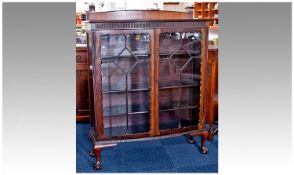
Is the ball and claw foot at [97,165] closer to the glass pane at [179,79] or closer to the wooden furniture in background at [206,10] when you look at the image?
the glass pane at [179,79]

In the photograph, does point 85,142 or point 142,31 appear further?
point 85,142

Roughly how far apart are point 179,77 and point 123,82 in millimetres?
349

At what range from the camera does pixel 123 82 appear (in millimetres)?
2006

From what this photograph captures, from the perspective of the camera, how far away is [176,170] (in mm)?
2012

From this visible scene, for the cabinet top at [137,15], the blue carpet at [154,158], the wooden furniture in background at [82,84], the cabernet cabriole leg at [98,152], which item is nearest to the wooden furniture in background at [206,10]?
the wooden furniture in background at [82,84]

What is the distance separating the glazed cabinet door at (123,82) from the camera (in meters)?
1.87

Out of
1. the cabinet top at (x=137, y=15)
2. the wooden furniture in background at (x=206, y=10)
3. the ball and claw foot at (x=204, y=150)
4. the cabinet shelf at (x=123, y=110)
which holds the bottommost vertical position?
the ball and claw foot at (x=204, y=150)

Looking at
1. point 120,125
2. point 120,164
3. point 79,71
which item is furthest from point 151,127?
point 79,71

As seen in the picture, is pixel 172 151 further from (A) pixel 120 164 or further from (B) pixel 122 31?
(B) pixel 122 31

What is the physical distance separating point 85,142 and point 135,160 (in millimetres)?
493

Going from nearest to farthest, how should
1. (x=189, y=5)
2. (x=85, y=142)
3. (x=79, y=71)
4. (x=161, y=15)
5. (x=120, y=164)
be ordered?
(x=161, y=15)
(x=120, y=164)
(x=85, y=142)
(x=79, y=71)
(x=189, y=5)

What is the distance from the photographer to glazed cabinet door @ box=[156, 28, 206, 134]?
6.46 ft

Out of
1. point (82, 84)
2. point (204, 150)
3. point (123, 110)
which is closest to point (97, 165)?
point (123, 110)

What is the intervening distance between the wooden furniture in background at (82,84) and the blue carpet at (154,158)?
0.37 m
